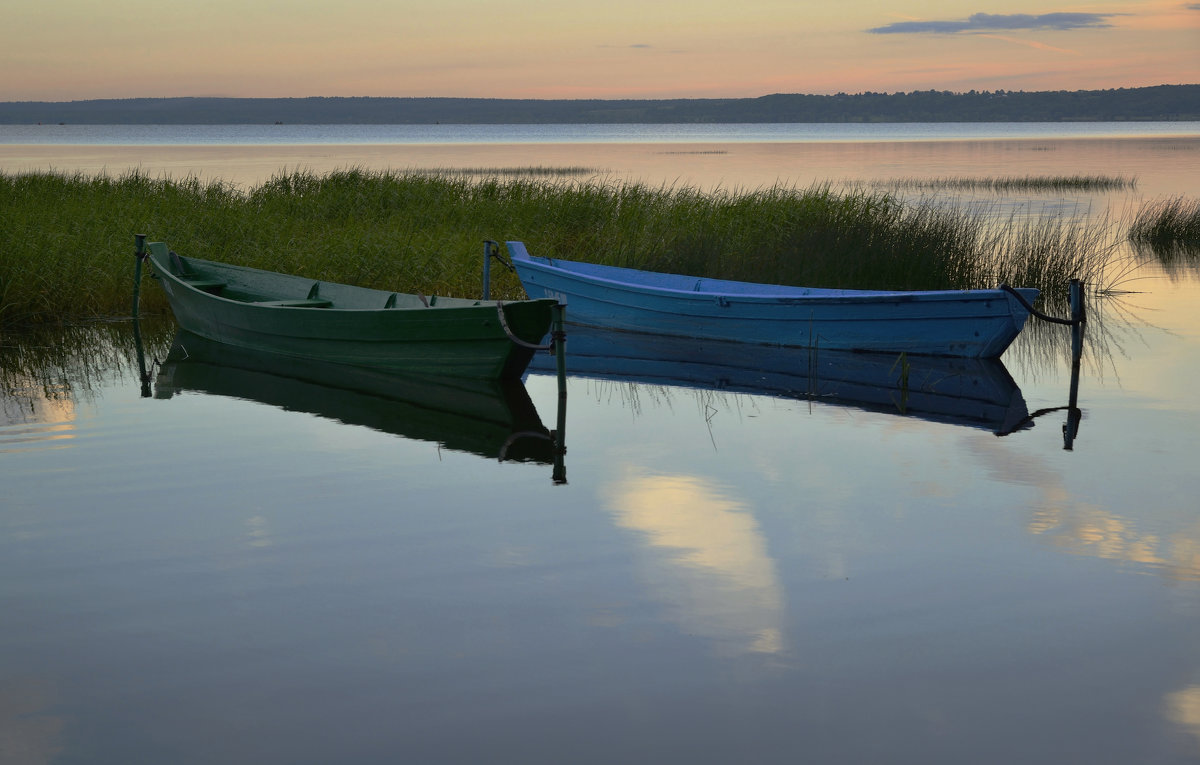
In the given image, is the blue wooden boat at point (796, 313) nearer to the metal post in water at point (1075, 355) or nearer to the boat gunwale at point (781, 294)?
the boat gunwale at point (781, 294)

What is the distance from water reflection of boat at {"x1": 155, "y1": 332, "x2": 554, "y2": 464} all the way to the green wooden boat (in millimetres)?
173

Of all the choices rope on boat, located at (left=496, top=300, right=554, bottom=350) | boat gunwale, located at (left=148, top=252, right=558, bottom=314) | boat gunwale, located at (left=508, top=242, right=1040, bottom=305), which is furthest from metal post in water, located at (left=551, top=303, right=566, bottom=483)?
boat gunwale, located at (left=508, top=242, right=1040, bottom=305)

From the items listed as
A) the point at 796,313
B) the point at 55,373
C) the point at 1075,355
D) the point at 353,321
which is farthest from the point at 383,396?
the point at 1075,355

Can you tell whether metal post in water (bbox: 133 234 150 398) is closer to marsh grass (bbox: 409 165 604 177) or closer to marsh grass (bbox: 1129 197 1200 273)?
marsh grass (bbox: 1129 197 1200 273)

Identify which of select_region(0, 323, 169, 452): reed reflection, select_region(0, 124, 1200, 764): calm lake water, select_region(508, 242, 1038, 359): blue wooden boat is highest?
select_region(508, 242, 1038, 359): blue wooden boat

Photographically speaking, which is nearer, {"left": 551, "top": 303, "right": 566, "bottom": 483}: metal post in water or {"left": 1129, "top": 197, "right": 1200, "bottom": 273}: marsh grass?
{"left": 551, "top": 303, "right": 566, "bottom": 483}: metal post in water

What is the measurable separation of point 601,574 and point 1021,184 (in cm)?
3829

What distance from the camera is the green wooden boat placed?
1093 cm

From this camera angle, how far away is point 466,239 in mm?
18141

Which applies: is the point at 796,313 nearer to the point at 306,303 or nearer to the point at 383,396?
the point at 383,396

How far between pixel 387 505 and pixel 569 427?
2.71 metres

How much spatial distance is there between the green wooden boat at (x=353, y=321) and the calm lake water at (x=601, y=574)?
0.41 metres

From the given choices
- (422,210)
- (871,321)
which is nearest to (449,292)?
(422,210)

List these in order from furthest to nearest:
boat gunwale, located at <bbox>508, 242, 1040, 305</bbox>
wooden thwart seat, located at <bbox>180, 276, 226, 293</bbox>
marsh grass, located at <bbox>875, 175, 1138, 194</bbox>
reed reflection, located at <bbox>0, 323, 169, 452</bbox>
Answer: marsh grass, located at <bbox>875, 175, 1138, 194</bbox>
wooden thwart seat, located at <bbox>180, 276, 226, 293</bbox>
boat gunwale, located at <bbox>508, 242, 1040, 305</bbox>
reed reflection, located at <bbox>0, 323, 169, 452</bbox>
